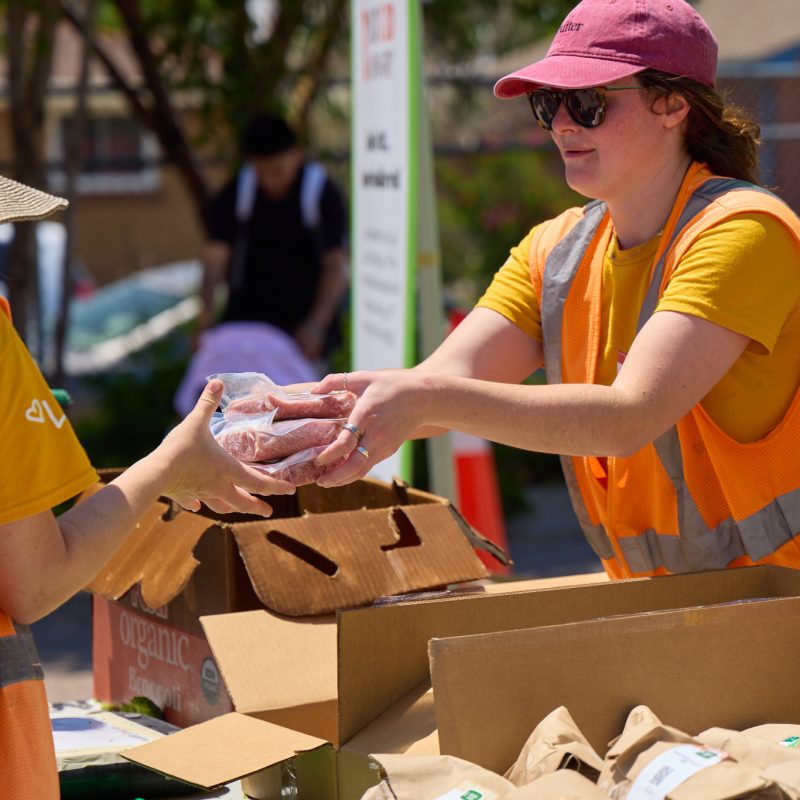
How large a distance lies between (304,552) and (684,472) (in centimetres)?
71

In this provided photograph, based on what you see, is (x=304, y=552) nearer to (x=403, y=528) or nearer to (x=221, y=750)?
(x=403, y=528)

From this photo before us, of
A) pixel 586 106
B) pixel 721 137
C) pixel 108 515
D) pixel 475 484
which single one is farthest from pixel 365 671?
pixel 475 484

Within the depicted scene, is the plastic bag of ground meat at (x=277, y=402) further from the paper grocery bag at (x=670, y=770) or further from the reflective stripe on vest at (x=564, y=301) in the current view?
the paper grocery bag at (x=670, y=770)

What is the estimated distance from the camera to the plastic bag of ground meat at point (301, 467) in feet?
7.14

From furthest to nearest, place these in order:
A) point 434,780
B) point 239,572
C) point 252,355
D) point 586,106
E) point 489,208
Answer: point 489,208 < point 252,355 < point 239,572 < point 586,106 < point 434,780

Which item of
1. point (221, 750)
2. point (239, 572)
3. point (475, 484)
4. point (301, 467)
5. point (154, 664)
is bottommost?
point (475, 484)

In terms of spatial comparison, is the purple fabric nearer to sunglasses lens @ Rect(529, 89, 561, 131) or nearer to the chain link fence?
the chain link fence

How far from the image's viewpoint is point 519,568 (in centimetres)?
703

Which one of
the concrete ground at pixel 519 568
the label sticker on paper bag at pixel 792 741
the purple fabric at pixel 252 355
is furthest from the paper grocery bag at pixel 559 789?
the purple fabric at pixel 252 355

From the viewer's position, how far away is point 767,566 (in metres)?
2.25

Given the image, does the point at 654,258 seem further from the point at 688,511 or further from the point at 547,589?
the point at 547,589

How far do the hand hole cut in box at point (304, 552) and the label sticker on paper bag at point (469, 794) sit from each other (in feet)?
2.58

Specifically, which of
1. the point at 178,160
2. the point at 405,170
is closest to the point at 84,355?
the point at 178,160

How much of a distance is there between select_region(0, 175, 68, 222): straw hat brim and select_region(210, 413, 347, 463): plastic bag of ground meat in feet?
1.55
